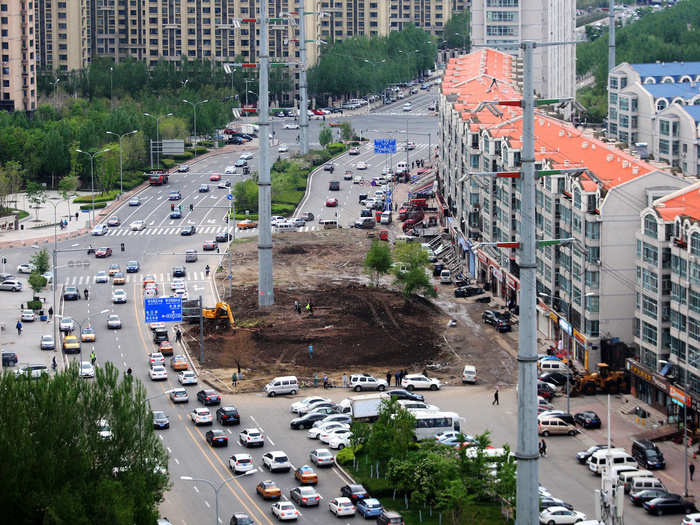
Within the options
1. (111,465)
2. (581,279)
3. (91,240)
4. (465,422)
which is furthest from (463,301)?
(111,465)

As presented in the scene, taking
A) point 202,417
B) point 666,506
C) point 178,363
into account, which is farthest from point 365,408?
point 666,506

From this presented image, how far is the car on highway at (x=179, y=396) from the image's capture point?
100938 mm

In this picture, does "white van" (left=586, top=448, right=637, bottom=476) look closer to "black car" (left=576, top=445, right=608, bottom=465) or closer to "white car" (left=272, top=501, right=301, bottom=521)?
"black car" (left=576, top=445, right=608, bottom=465)

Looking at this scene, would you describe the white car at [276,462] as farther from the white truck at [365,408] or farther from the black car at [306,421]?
the black car at [306,421]

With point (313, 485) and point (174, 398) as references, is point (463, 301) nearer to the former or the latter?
point (174, 398)

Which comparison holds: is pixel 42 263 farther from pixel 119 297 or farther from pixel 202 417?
pixel 202 417

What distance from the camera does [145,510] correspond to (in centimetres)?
7038

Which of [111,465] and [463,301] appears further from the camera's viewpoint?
[463,301]

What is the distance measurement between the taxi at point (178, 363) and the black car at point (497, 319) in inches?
1024

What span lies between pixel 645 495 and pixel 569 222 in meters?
35.4

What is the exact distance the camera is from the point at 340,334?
385 feet

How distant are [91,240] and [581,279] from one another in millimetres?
70735

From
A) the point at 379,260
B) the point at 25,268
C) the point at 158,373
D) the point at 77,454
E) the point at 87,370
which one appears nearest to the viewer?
the point at 77,454

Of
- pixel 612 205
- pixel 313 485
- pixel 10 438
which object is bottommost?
pixel 313 485
